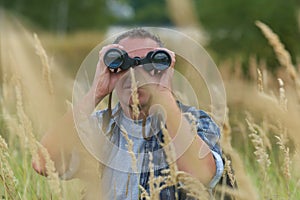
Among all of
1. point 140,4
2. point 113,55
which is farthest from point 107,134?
point 140,4

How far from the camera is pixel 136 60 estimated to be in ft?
6.06

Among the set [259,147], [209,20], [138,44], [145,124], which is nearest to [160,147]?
[145,124]

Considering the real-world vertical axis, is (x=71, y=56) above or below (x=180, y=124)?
above

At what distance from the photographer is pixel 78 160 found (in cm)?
221

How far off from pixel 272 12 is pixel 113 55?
7013 millimetres

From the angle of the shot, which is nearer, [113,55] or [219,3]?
[113,55]

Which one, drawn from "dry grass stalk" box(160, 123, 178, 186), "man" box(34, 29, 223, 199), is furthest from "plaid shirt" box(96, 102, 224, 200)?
"dry grass stalk" box(160, 123, 178, 186)

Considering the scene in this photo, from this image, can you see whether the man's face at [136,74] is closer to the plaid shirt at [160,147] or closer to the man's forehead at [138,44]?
the man's forehead at [138,44]

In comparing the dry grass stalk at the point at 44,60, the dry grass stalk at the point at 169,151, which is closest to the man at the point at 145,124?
the dry grass stalk at the point at 44,60

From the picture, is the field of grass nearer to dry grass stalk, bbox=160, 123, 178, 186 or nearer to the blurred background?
dry grass stalk, bbox=160, 123, 178, 186

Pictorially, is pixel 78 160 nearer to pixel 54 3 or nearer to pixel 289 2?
pixel 289 2

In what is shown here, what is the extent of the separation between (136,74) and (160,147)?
1.06 feet

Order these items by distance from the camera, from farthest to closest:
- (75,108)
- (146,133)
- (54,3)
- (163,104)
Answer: (54,3)
(146,133)
(75,108)
(163,104)

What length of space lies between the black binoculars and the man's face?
0.02m
